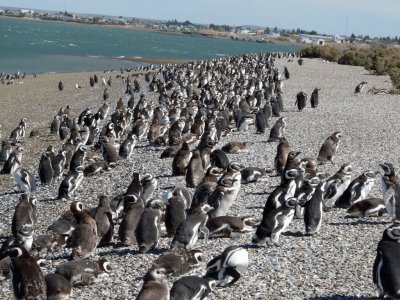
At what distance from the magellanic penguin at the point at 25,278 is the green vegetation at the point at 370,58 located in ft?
104

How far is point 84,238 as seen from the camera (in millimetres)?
9961

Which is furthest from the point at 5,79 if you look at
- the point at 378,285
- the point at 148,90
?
the point at 378,285

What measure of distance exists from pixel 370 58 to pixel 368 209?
50.5 m

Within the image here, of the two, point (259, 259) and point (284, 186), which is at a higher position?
point (284, 186)

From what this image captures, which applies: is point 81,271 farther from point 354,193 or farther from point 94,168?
point 94,168

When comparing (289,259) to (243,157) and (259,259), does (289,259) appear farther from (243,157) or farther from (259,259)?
(243,157)

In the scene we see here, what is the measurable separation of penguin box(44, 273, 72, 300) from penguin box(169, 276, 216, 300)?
60.3 inches

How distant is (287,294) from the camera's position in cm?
861

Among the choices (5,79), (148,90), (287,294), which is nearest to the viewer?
(287,294)

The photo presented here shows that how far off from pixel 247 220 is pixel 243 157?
23.2 feet

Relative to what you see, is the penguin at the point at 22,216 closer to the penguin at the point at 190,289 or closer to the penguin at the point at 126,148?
the penguin at the point at 190,289

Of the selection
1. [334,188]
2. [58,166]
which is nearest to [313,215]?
[334,188]

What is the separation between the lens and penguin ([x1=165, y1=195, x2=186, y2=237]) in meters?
10.9

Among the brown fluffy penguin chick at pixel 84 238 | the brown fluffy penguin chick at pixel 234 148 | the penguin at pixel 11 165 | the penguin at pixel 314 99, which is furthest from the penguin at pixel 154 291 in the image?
the penguin at pixel 314 99
